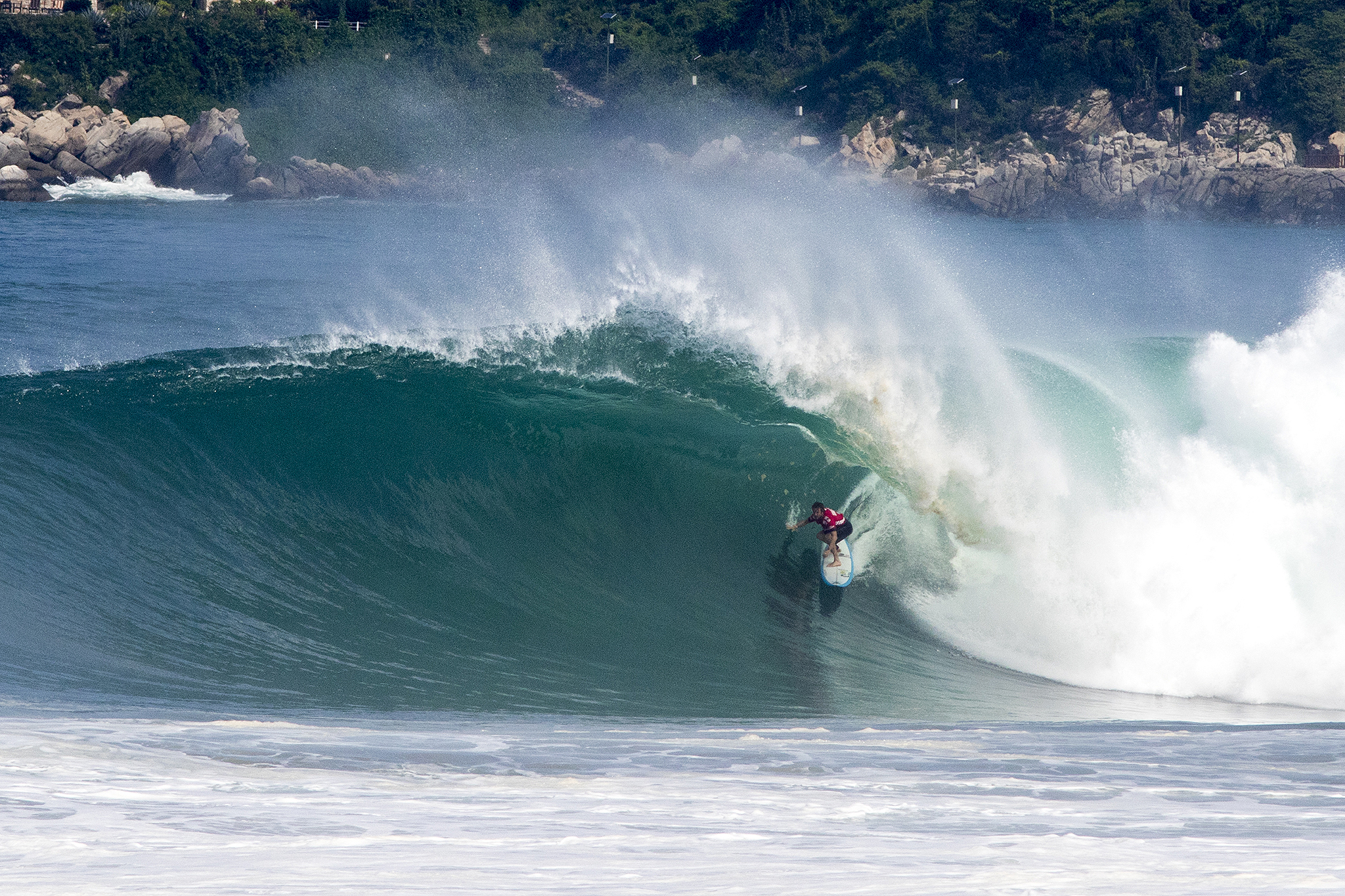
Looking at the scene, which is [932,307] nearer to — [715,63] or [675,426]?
[675,426]

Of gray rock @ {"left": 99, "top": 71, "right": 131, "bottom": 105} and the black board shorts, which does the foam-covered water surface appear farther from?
gray rock @ {"left": 99, "top": 71, "right": 131, "bottom": 105}

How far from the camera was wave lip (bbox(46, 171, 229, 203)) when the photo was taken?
6075 centimetres

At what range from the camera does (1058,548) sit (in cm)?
944

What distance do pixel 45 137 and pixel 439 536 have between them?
227 feet

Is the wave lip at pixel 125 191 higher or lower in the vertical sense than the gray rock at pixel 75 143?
lower

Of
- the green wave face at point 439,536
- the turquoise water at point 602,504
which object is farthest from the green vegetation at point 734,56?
the green wave face at point 439,536

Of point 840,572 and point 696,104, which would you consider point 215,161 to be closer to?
point 696,104

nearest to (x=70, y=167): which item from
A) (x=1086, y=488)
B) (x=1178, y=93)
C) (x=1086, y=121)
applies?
(x=1086, y=121)

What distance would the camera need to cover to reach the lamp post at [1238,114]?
74.4 metres

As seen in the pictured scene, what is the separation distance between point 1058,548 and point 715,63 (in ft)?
285

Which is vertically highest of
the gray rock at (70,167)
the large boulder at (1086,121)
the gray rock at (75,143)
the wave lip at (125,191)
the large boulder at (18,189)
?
the large boulder at (1086,121)

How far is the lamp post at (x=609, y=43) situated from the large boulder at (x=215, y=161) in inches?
1129

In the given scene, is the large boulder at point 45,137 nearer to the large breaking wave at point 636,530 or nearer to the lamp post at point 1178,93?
the large breaking wave at point 636,530

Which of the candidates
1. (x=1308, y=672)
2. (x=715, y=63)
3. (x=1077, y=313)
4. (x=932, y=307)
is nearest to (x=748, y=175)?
(x=715, y=63)
